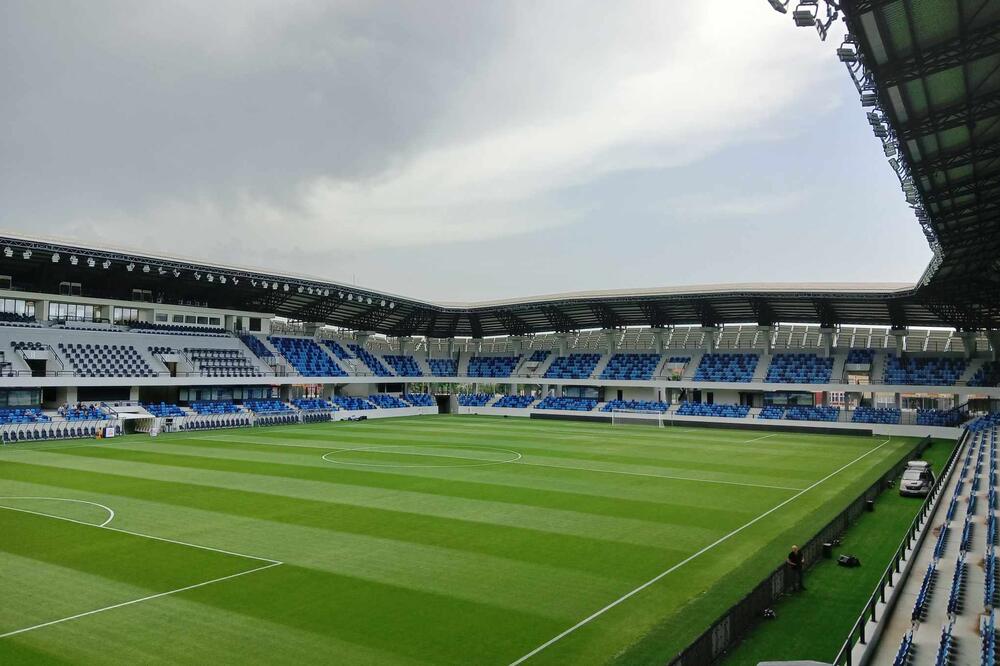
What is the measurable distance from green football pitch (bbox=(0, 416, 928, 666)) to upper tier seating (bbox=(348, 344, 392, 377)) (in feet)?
127

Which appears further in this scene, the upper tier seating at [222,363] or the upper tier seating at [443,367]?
the upper tier seating at [443,367]

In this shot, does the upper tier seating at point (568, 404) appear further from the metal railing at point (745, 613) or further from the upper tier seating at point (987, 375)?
the metal railing at point (745, 613)

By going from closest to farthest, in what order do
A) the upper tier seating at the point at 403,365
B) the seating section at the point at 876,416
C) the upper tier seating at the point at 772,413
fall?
the seating section at the point at 876,416
the upper tier seating at the point at 772,413
the upper tier seating at the point at 403,365

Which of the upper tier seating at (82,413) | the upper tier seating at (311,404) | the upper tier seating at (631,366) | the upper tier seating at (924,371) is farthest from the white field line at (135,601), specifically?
the upper tier seating at (631,366)

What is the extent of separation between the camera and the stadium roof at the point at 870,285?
15.8 m

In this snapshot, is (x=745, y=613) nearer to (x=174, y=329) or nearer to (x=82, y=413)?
(x=82, y=413)

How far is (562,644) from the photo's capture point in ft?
39.5

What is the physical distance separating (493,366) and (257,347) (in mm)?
26587

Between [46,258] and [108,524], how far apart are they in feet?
107

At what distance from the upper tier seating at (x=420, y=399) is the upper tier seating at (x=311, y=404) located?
430 inches

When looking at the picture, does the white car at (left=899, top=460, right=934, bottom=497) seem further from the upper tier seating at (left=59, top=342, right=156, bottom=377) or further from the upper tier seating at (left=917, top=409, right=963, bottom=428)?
the upper tier seating at (left=59, top=342, right=156, bottom=377)

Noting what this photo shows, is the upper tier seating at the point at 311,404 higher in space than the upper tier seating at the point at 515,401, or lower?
lower

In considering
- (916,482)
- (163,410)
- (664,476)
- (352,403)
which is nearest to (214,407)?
(163,410)

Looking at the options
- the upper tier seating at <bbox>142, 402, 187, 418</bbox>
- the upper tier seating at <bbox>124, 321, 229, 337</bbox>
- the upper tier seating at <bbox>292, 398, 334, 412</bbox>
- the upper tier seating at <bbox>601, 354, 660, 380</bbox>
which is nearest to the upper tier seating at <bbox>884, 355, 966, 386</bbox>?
the upper tier seating at <bbox>601, 354, 660, 380</bbox>
